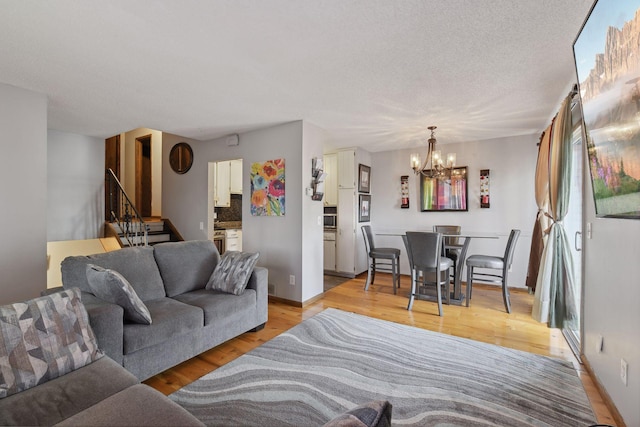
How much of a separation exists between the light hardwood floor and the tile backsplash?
2.83 meters

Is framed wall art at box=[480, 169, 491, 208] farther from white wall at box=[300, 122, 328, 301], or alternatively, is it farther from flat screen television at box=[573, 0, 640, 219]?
flat screen television at box=[573, 0, 640, 219]

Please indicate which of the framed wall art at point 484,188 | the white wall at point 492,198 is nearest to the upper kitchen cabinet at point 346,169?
the white wall at point 492,198

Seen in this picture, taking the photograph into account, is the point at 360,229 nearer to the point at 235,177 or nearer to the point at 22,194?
the point at 235,177

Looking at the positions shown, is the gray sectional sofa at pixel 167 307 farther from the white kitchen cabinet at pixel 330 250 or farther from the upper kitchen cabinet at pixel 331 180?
the upper kitchen cabinet at pixel 331 180

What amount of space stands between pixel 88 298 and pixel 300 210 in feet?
7.42

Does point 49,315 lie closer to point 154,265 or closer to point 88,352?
point 88,352

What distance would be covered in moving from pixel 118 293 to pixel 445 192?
15.8 ft

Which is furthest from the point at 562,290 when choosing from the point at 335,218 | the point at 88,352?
the point at 88,352

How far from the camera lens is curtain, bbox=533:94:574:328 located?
2.85 metres

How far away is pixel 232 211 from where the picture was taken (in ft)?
20.3

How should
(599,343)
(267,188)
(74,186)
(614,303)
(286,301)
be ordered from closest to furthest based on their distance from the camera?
(614,303)
(599,343)
(286,301)
(267,188)
(74,186)

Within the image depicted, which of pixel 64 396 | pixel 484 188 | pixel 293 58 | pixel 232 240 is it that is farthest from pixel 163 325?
pixel 484 188

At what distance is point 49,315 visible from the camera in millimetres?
1471

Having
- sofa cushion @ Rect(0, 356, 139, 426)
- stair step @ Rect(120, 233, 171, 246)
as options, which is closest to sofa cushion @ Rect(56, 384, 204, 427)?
sofa cushion @ Rect(0, 356, 139, 426)
